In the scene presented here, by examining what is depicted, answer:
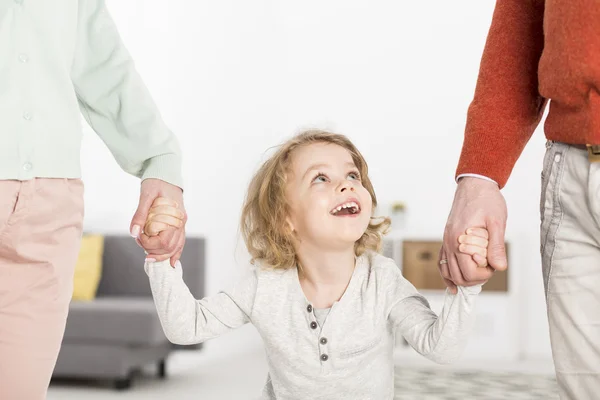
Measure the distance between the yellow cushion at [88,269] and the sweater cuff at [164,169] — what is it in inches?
120

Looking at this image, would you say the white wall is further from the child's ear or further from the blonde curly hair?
the child's ear

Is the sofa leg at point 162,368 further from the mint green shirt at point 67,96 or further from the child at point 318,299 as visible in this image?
the mint green shirt at point 67,96

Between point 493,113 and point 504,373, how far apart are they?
3804mm

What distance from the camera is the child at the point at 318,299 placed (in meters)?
1.57

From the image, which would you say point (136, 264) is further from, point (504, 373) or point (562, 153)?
point (562, 153)

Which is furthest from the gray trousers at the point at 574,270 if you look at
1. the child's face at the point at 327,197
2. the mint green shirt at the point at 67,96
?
the mint green shirt at the point at 67,96

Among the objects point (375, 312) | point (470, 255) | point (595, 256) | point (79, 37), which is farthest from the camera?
point (375, 312)

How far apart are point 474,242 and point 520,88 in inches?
10.6

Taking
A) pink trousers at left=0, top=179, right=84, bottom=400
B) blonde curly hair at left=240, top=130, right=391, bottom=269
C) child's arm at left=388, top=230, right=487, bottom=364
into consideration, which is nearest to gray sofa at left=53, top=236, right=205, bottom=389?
blonde curly hair at left=240, top=130, right=391, bottom=269

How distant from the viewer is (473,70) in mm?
5988

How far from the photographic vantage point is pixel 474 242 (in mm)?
1212

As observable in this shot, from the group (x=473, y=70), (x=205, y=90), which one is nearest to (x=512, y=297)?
(x=473, y=70)

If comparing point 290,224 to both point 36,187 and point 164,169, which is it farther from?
point 36,187

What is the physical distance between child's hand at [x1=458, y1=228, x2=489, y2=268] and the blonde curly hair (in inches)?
22.2
